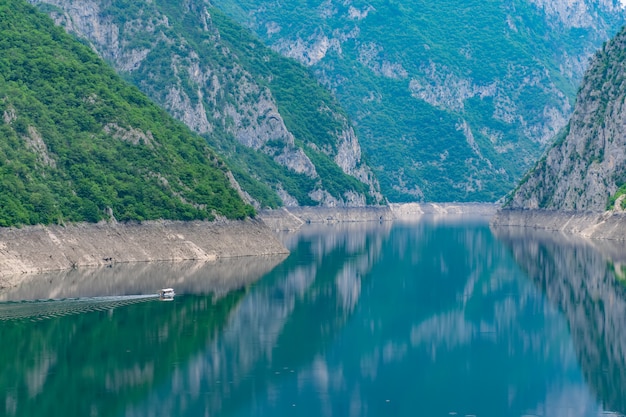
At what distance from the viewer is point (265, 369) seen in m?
87.4

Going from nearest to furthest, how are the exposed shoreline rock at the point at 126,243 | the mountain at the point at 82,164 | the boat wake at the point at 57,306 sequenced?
the boat wake at the point at 57,306 < the exposed shoreline rock at the point at 126,243 < the mountain at the point at 82,164

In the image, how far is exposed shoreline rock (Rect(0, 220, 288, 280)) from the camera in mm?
145375

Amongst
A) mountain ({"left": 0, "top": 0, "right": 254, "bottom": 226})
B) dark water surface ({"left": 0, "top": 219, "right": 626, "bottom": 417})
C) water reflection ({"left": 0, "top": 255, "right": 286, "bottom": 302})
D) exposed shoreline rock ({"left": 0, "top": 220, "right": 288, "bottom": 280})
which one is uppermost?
mountain ({"left": 0, "top": 0, "right": 254, "bottom": 226})

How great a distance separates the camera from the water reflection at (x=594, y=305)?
8518 centimetres

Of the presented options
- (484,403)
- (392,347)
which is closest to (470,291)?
(392,347)

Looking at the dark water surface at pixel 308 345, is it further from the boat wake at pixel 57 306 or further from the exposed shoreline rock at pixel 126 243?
the exposed shoreline rock at pixel 126 243

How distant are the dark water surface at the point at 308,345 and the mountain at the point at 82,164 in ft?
49.5

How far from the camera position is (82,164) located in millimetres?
177000

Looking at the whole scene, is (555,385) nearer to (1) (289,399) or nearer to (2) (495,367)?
(2) (495,367)

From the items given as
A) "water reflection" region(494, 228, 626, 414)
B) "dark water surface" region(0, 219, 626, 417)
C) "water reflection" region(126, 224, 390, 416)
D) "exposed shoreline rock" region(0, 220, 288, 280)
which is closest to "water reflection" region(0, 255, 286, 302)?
"dark water surface" region(0, 219, 626, 417)

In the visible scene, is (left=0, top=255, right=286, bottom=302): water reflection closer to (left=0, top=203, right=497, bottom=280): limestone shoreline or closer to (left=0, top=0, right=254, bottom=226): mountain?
(left=0, top=203, right=497, bottom=280): limestone shoreline

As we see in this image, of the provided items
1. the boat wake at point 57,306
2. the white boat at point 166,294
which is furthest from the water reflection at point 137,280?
the boat wake at point 57,306

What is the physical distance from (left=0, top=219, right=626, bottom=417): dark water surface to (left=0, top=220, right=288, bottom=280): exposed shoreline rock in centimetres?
609

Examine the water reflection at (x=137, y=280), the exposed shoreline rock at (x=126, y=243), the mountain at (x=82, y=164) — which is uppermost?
the mountain at (x=82, y=164)
